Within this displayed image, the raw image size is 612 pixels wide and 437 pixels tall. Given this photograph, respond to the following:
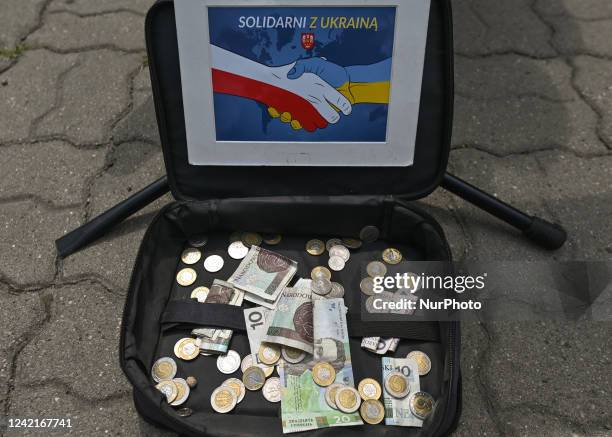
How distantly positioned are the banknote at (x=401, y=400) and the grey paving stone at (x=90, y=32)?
1.26 m

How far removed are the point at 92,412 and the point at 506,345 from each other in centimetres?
83

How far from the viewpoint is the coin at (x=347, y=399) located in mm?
948

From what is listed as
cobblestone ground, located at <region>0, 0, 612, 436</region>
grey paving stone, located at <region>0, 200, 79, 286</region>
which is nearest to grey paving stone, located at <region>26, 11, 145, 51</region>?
cobblestone ground, located at <region>0, 0, 612, 436</region>

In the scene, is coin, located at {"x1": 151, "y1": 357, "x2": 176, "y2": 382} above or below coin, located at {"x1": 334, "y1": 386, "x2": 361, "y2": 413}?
above

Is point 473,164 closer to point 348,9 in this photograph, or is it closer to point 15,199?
point 348,9

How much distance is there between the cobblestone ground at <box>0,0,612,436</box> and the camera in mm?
1054

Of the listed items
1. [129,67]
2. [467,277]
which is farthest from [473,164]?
[129,67]

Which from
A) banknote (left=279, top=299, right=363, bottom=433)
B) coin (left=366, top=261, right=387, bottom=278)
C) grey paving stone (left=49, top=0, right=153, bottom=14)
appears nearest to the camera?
banknote (left=279, top=299, right=363, bottom=433)

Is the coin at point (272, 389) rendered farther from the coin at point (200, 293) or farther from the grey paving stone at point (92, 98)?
the grey paving stone at point (92, 98)

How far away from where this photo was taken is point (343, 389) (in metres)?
0.97

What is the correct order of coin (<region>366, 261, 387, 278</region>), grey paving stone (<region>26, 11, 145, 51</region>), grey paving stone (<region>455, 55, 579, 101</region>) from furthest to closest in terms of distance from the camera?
1. grey paving stone (<region>26, 11, 145, 51</region>)
2. grey paving stone (<region>455, 55, 579, 101</region>)
3. coin (<region>366, 261, 387, 278</region>)

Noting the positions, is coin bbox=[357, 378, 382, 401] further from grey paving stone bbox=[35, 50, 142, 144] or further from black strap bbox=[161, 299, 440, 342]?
grey paving stone bbox=[35, 50, 142, 144]

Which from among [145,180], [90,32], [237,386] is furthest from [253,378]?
[90,32]

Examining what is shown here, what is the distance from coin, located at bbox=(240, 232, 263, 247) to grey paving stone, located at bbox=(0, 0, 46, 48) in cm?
113
